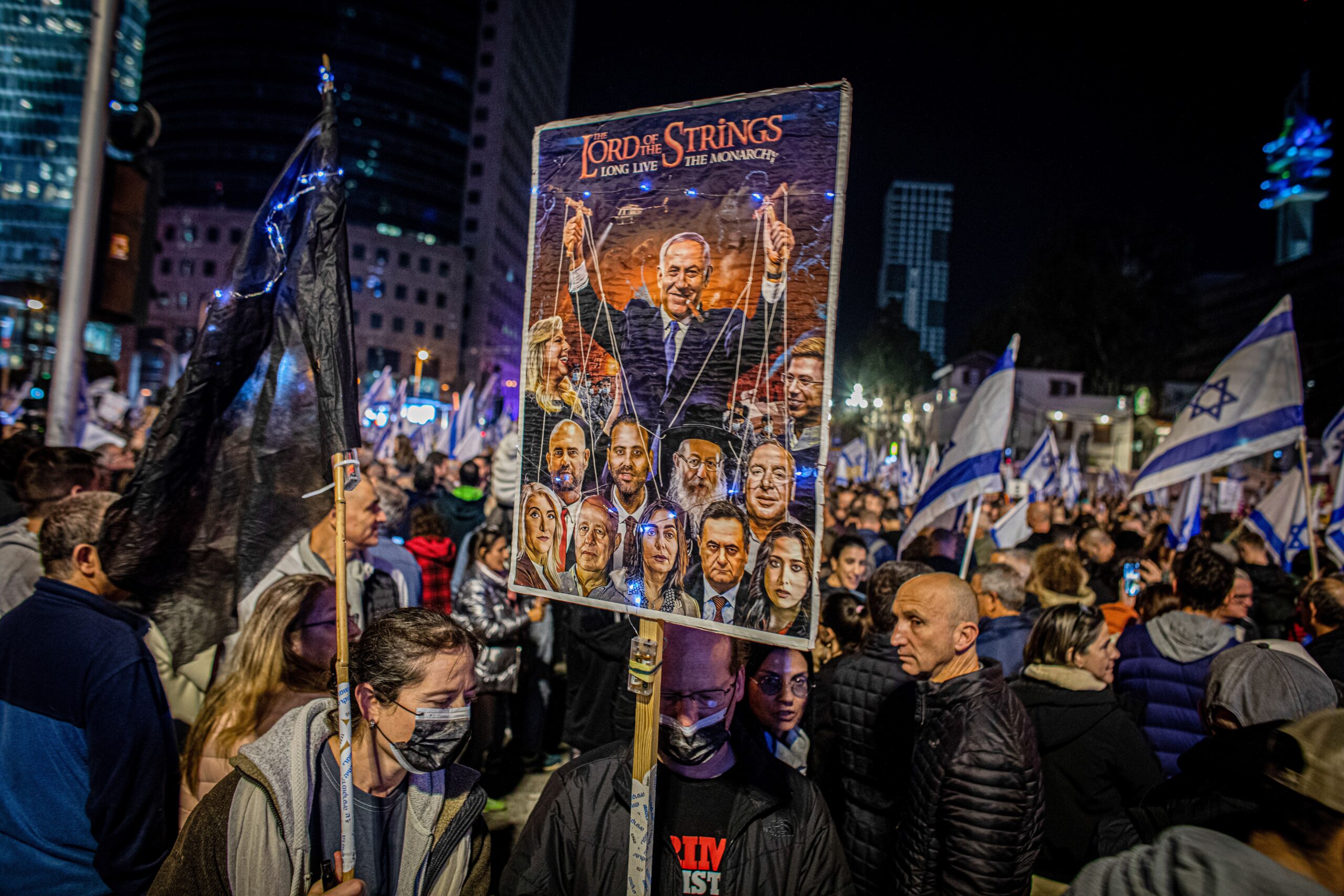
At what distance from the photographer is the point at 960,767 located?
2807mm

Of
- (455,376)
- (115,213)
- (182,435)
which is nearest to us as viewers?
(182,435)

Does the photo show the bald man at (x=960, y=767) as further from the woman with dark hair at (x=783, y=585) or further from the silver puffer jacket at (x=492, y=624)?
the silver puffer jacket at (x=492, y=624)

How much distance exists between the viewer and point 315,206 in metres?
2.66

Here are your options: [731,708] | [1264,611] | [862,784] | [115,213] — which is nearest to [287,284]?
[731,708]

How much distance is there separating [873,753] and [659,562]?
1864 millimetres

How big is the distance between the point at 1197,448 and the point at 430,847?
7.59 meters

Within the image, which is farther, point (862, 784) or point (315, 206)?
point (862, 784)

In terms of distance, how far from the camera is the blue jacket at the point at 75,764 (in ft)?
8.25

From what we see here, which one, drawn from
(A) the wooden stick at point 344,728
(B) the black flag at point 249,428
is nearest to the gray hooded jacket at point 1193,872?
(A) the wooden stick at point 344,728

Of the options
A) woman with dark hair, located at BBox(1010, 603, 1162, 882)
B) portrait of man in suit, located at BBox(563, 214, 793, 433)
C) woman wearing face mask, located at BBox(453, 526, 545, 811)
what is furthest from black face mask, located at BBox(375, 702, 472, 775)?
woman wearing face mask, located at BBox(453, 526, 545, 811)

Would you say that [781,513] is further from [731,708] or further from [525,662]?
[525,662]

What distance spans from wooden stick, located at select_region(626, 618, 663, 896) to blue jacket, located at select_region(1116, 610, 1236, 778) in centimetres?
327

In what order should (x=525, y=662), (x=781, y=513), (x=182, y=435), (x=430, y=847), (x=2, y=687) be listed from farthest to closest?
(x=525, y=662) → (x=182, y=435) → (x=2, y=687) → (x=430, y=847) → (x=781, y=513)

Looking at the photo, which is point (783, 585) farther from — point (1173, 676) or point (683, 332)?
point (1173, 676)
